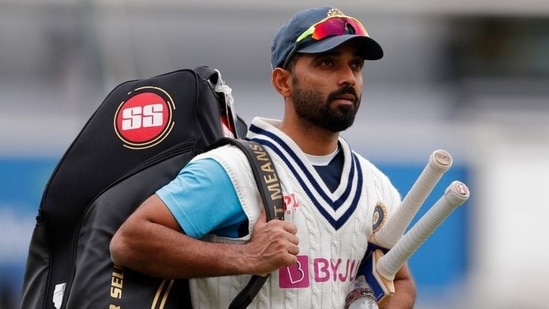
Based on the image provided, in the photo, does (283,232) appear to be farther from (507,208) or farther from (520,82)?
(520,82)

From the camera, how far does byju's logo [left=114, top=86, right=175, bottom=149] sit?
4730mm

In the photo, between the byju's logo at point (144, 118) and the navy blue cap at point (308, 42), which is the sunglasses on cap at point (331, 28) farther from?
the byju's logo at point (144, 118)

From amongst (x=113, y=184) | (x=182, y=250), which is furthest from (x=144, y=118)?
(x=182, y=250)

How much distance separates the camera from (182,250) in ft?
14.5

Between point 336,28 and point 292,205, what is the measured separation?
578mm

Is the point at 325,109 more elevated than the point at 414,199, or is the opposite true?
the point at 325,109

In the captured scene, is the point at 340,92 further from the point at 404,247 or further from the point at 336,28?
the point at 404,247

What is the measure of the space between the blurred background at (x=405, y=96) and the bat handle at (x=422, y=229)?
778 centimetres

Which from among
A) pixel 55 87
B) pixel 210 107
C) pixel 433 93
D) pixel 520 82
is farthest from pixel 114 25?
pixel 210 107

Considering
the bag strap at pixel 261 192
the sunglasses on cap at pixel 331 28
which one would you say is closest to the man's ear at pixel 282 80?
the sunglasses on cap at pixel 331 28

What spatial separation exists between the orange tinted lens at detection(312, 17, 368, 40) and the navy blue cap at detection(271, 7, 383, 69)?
18 millimetres

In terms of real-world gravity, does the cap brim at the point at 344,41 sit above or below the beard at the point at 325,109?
above

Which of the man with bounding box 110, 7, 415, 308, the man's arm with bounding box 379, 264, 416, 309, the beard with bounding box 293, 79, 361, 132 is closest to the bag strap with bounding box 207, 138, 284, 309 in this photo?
the man with bounding box 110, 7, 415, 308

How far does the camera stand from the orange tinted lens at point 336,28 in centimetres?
473
